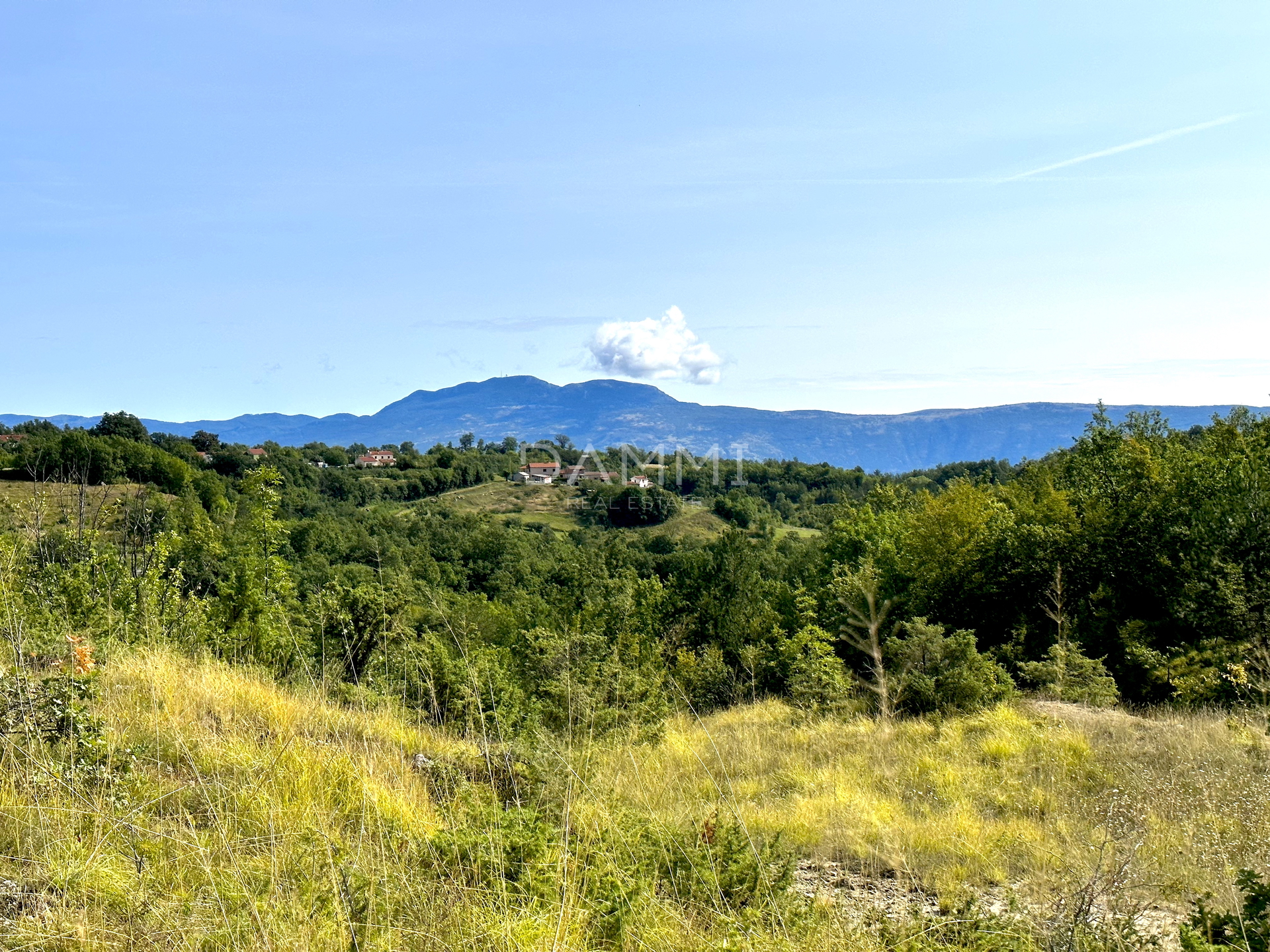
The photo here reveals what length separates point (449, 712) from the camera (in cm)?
825

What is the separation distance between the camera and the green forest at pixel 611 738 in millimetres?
2900

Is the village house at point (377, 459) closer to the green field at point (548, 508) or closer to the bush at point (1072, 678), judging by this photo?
the green field at point (548, 508)

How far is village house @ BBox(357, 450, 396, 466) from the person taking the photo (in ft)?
463

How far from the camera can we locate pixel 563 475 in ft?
479

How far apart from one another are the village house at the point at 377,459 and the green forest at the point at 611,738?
381 ft

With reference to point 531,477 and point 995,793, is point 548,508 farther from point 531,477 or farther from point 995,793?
point 995,793

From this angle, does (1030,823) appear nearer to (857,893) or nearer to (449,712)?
(857,893)

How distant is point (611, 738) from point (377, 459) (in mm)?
151001

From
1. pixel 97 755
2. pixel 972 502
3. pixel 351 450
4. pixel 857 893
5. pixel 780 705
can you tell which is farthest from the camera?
pixel 351 450

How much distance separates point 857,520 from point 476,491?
305 feet

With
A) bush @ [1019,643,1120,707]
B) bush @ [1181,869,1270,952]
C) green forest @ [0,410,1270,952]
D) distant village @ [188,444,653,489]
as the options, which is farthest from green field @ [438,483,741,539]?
bush @ [1181,869,1270,952]

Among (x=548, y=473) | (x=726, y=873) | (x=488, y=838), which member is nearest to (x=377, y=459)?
(x=548, y=473)

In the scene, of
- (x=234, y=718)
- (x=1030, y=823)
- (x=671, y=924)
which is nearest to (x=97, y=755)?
(x=234, y=718)

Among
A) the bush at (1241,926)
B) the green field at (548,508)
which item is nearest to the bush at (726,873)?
the bush at (1241,926)
